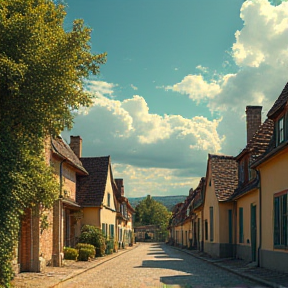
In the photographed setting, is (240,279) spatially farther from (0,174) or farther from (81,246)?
(81,246)

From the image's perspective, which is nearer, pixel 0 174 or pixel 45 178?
pixel 0 174

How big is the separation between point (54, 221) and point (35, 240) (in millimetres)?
3318

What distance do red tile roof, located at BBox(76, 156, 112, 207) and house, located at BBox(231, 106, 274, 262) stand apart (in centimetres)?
1055

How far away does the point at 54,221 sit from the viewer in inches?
834

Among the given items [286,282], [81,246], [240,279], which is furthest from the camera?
[81,246]

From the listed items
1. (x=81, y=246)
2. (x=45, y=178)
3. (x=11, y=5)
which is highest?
(x=11, y=5)

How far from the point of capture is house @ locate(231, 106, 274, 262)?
20.8 metres

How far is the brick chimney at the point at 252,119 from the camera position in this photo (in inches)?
1045

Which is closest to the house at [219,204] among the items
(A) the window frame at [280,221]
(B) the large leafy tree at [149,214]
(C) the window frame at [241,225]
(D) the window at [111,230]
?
(C) the window frame at [241,225]

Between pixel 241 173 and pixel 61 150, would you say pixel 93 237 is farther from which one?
pixel 241 173

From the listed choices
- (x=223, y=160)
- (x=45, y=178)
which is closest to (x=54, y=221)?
(x=45, y=178)

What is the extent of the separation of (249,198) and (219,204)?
15.9 feet

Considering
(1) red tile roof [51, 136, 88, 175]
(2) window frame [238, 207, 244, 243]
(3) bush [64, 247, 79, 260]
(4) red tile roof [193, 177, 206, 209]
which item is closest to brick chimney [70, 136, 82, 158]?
(1) red tile roof [51, 136, 88, 175]

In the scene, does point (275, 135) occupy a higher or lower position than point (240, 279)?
higher
